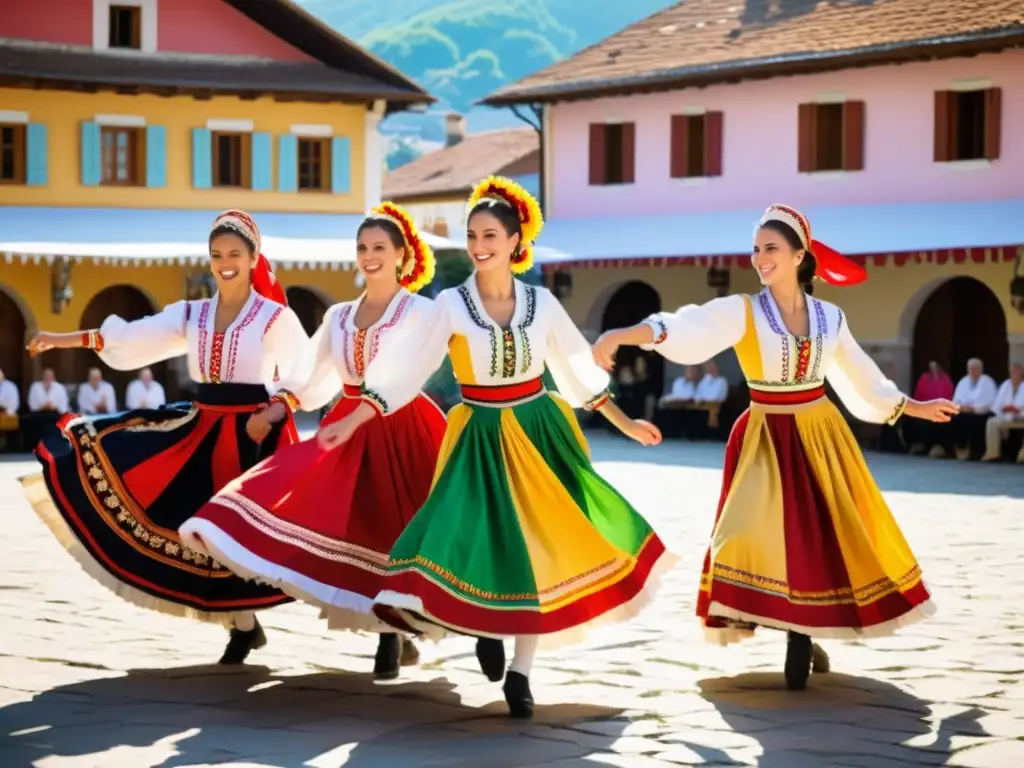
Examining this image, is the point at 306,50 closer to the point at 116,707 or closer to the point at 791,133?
the point at 791,133

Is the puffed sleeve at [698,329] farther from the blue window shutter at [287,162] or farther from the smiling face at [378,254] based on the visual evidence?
the blue window shutter at [287,162]

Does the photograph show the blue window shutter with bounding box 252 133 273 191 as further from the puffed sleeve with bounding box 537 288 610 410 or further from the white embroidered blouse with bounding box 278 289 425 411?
the puffed sleeve with bounding box 537 288 610 410

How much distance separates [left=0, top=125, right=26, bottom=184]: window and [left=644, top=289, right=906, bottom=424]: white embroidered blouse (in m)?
22.7

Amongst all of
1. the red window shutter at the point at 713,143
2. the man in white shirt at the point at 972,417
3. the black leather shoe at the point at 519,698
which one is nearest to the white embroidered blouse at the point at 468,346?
the black leather shoe at the point at 519,698

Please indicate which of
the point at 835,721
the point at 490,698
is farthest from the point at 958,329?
the point at 835,721

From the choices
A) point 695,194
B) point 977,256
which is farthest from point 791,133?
point 977,256

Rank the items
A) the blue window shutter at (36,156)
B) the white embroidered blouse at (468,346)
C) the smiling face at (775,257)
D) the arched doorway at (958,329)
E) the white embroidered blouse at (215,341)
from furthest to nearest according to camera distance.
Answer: the blue window shutter at (36,156), the arched doorway at (958,329), the white embroidered blouse at (215,341), the smiling face at (775,257), the white embroidered blouse at (468,346)

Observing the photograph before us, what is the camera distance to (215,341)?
26.7 feet

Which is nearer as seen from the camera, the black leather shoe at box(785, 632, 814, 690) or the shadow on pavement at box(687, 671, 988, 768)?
the shadow on pavement at box(687, 671, 988, 768)

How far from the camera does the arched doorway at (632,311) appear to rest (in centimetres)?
3052

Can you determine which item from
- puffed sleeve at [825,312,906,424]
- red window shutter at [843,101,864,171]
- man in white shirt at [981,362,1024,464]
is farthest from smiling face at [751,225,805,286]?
red window shutter at [843,101,864,171]

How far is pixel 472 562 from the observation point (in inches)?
264

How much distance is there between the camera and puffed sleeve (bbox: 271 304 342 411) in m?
7.89

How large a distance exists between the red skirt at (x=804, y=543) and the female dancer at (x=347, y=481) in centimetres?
122
